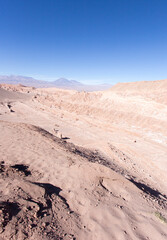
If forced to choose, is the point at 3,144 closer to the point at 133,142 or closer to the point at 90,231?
the point at 90,231

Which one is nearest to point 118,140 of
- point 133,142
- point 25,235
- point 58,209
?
point 133,142

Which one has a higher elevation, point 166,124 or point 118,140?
point 166,124

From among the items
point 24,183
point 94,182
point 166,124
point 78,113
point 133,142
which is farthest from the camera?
point 78,113

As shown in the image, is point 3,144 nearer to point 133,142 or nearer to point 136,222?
point 136,222

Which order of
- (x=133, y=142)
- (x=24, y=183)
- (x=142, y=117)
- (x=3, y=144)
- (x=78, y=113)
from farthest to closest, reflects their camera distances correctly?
(x=78, y=113)
(x=142, y=117)
(x=133, y=142)
(x=3, y=144)
(x=24, y=183)

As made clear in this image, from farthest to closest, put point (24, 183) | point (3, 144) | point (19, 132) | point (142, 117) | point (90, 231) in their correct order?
point (142, 117), point (19, 132), point (3, 144), point (24, 183), point (90, 231)

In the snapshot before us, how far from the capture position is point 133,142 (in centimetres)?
789

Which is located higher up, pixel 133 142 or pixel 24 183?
pixel 24 183

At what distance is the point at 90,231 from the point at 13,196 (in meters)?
1.59

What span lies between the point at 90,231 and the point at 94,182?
4.44 feet

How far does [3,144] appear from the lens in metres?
5.95

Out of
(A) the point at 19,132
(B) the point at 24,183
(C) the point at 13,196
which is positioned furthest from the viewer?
(A) the point at 19,132

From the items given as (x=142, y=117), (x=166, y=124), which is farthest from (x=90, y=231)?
(x=142, y=117)

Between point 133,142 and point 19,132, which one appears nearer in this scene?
point 19,132
